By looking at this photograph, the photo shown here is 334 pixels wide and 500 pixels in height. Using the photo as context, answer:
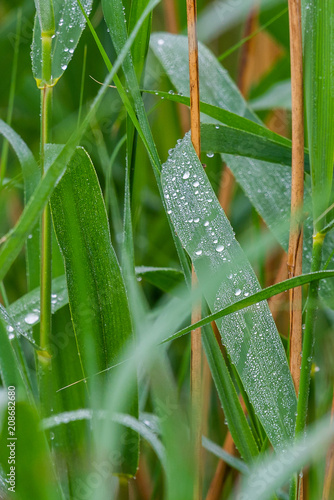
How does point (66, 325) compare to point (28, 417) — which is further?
point (66, 325)

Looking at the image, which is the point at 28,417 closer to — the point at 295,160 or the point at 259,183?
the point at 295,160

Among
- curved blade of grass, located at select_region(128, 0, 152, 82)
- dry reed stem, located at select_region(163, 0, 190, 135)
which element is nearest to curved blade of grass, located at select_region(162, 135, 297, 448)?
curved blade of grass, located at select_region(128, 0, 152, 82)

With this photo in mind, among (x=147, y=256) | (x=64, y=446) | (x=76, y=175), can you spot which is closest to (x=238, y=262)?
(x=76, y=175)

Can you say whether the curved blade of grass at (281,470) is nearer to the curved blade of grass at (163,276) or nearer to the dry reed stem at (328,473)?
the dry reed stem at (328,473)

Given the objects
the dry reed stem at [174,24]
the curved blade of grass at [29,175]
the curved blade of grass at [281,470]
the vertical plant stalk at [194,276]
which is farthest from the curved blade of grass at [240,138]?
the dry reed stem at [174,24]

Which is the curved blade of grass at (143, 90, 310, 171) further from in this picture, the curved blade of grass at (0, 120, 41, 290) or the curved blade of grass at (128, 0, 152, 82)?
the curved blade of grass at (0, 120, 41, 290)

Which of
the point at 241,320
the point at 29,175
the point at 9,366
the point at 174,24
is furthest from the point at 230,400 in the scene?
the point at 174,24
